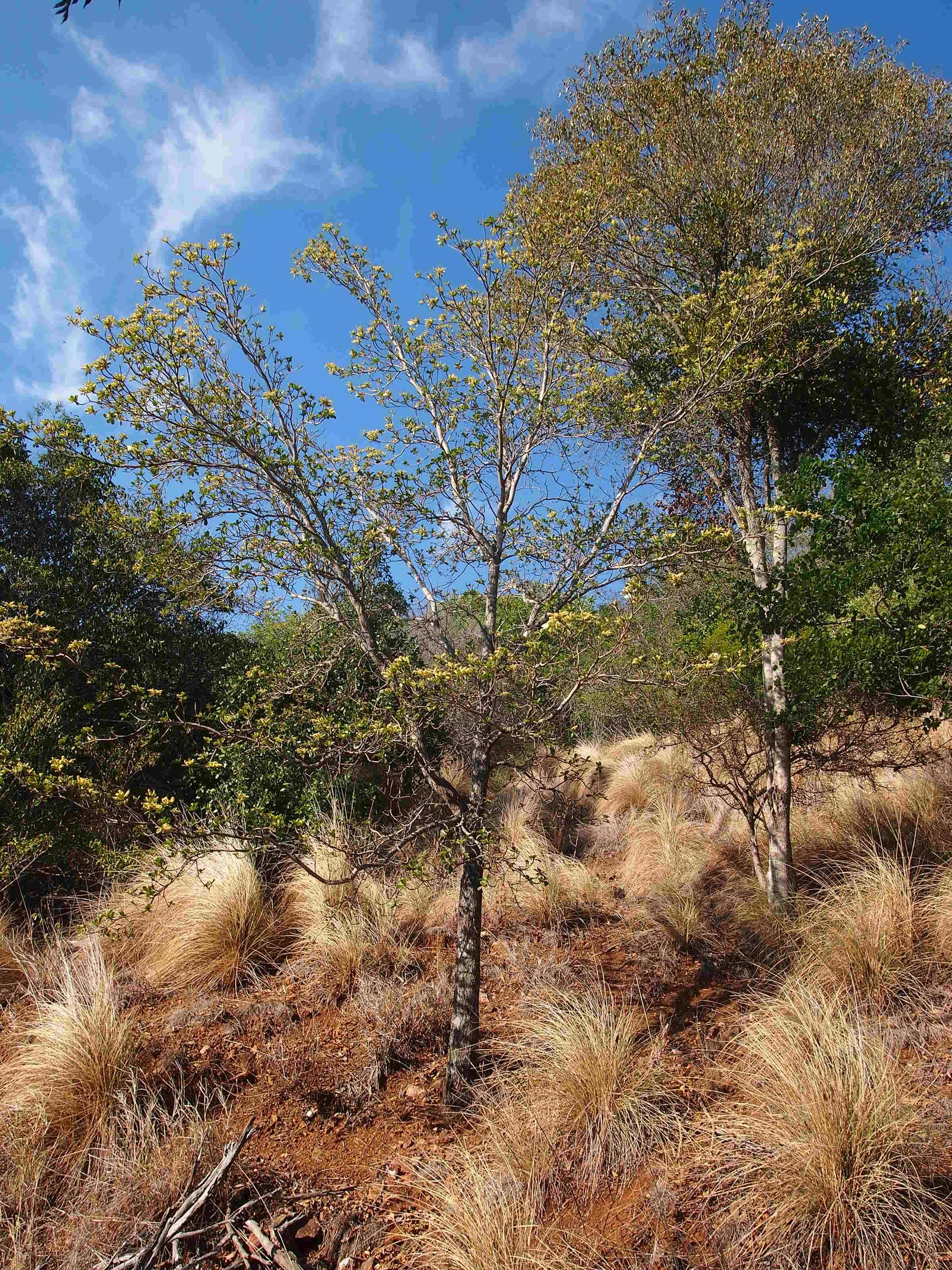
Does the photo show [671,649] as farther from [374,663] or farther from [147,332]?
[147,332]

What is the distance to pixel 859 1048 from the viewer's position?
3.35 meters

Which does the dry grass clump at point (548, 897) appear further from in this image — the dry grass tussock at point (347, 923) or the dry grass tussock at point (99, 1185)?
the dry grass tussock at point (99, 1185)

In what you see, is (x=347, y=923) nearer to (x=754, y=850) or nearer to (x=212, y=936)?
(x=212, y=936)

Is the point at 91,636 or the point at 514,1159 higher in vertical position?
the point at 91,636

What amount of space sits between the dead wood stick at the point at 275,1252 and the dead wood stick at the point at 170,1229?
30cm

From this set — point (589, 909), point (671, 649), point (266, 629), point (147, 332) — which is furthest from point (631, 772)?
point (147, 332)

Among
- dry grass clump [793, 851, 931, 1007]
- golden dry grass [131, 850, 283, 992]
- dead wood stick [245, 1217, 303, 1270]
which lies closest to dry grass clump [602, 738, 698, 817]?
dry grass clump [793, 851, 931, 1007]

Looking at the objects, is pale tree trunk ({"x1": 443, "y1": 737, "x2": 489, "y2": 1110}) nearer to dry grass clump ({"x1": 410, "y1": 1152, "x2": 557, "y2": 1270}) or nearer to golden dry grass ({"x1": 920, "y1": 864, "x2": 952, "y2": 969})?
dry grass clump ({"x1": 410, "y1": 1152, "x2": 557, "y2": 1270})

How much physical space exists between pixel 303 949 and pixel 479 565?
3.59 meters

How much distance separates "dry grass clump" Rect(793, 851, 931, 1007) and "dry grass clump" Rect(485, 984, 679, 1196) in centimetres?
127

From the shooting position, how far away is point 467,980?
4340 mm

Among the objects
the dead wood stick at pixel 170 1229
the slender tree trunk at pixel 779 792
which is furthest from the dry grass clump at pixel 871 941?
the dead wood stick at pixel 170 1229

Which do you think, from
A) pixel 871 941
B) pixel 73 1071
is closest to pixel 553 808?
pixel 871 941

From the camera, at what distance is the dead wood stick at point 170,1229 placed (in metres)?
2.80
